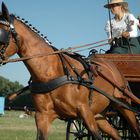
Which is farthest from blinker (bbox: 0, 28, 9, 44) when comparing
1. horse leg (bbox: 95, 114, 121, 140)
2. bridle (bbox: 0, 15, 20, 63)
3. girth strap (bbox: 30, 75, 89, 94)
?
horse leg (bbox: 95, 114, 121, 140)

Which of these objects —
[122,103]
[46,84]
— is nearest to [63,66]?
[46,84]

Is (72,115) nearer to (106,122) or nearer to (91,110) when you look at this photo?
(91,110)

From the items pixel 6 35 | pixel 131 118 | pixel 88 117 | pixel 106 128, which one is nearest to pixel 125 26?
pixel 131 118

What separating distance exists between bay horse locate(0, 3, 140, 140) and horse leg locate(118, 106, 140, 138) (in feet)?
4.03

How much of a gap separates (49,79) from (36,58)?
39 centimetres

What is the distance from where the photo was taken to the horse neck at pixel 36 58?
7.38 metres

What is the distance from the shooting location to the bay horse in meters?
7.29

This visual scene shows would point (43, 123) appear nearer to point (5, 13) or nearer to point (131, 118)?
point (5, 13)

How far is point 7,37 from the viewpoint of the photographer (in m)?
7.12

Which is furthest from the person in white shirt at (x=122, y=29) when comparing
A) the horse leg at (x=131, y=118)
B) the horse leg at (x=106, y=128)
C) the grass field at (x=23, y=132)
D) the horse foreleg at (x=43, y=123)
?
the grass field at (x=23, y=132)

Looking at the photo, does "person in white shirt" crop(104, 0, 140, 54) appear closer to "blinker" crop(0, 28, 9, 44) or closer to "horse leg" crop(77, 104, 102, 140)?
"horse leg" crop(77, 104, 102, 140)

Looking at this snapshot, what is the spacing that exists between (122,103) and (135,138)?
1566 millimetres

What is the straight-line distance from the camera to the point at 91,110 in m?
7.78

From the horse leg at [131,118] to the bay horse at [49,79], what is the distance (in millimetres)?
1227
